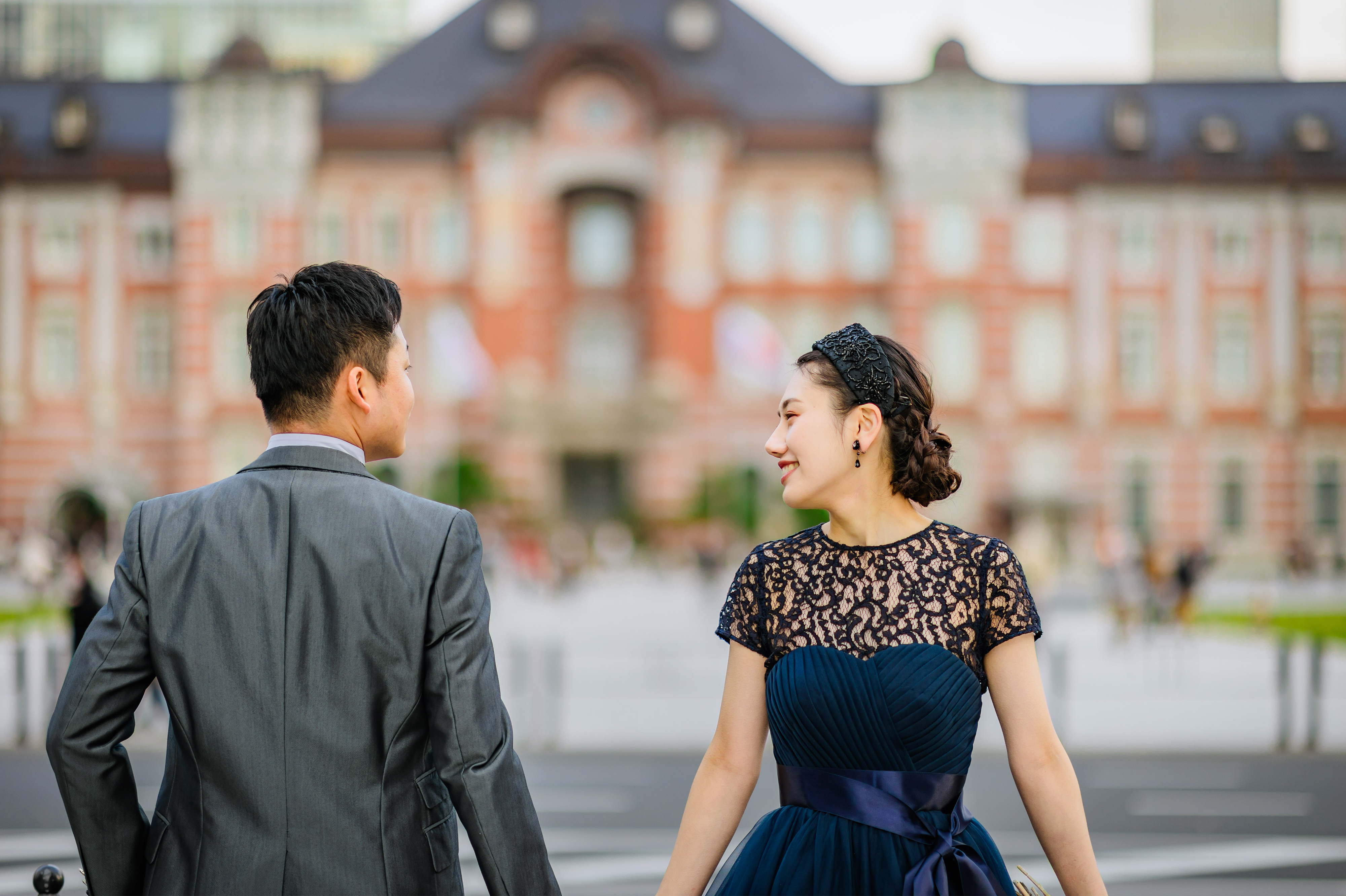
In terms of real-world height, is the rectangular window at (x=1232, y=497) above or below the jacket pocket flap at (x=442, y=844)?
below

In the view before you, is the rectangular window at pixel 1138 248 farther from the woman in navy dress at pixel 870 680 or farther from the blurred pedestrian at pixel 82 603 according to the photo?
the woman in navy dress at pixel 870 680

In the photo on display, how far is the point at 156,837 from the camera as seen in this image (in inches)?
93.4

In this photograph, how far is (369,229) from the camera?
1527 inches

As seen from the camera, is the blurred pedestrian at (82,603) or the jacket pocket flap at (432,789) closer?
the jacket pocket flap at (432,789)

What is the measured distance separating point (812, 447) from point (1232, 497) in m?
39.1

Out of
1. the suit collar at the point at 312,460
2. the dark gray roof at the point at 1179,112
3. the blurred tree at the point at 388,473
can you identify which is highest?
the dark gray roof at the point at 1179,112

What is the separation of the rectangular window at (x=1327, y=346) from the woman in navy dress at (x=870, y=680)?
4012 centimetres

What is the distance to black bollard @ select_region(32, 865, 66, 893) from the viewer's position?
2969 millimetres

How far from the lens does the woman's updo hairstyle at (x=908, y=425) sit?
8.62 feet

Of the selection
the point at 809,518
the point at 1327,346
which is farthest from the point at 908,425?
the point at 1327,346

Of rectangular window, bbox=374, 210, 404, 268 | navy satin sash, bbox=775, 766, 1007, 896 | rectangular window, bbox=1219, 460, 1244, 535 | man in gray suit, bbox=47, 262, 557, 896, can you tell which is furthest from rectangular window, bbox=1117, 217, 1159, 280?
man in gray suit, bbox=47, 262, 557, 896

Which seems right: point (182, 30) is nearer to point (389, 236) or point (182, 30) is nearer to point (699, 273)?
point (389, 236)

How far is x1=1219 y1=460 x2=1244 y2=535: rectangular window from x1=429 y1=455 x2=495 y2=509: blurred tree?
21.4 m

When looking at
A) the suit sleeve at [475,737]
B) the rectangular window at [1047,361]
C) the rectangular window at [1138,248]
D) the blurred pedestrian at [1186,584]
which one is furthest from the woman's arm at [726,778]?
the rectangular window at [1138,248]
